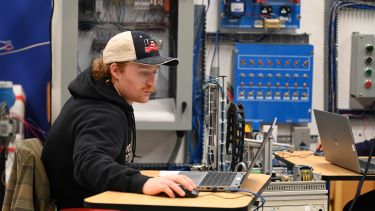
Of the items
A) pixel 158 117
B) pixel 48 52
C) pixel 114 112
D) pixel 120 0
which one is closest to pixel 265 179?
pixel 114 112

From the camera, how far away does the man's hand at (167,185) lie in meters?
1.69

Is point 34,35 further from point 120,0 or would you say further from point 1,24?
point 120,0

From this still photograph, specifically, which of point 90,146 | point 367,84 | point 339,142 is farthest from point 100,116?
point 367,84

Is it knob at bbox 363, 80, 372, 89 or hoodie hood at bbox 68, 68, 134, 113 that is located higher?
hoodie hood at bbox 68, 68, 134, 113

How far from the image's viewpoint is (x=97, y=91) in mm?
2023

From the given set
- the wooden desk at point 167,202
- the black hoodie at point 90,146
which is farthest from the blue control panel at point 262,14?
the wooden desk at point 167,202

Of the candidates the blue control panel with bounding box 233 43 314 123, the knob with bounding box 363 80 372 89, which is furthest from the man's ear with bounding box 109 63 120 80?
the knob with bounding box 363 80 372 89

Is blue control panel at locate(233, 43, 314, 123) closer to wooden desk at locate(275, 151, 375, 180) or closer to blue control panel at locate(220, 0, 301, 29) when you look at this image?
blue control panel at locate(220, 0, 301, 29)

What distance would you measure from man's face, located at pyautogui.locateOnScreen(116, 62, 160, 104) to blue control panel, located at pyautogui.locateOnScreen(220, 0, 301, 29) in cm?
234

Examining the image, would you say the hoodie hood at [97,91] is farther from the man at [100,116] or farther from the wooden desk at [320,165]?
the wooden desk at [320,165]

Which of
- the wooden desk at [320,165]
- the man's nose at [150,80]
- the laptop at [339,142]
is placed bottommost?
the wooden desk at [320,165]

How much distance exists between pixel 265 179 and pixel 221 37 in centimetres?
247

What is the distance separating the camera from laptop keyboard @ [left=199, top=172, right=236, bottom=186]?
1851 millimetres

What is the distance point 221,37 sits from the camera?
4410 millimetres
